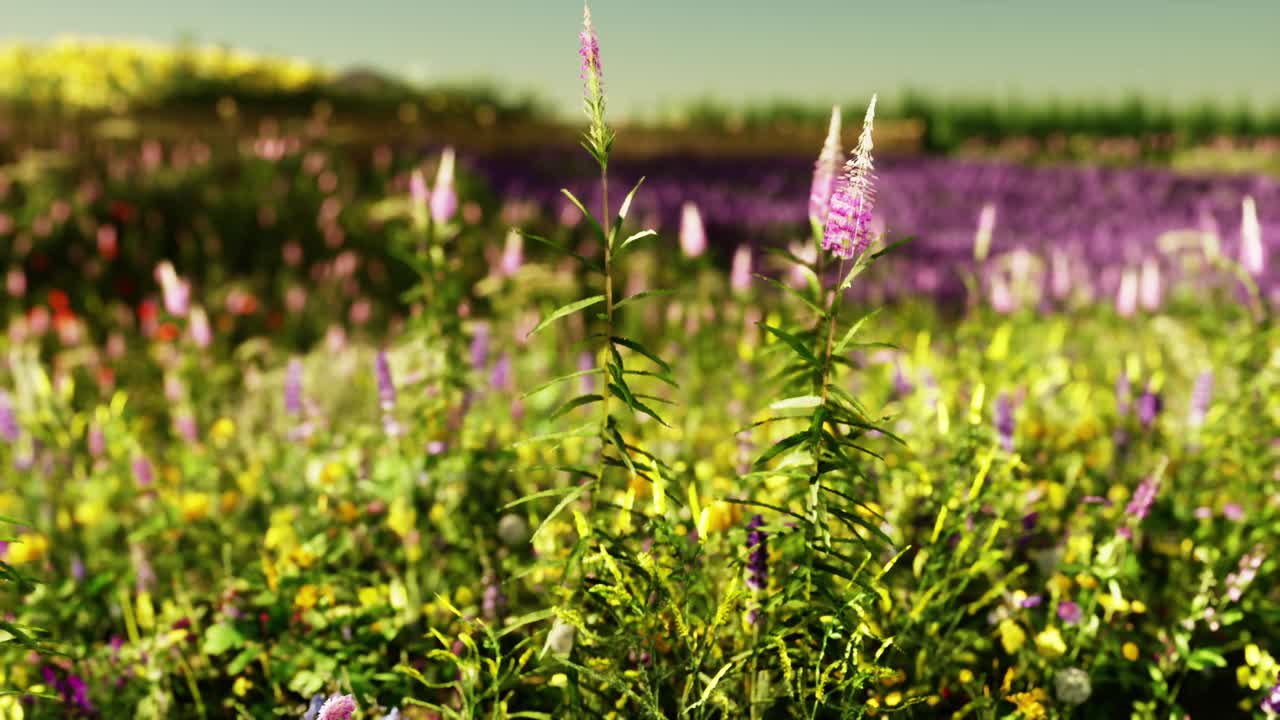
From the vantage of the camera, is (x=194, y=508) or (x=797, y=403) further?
(x=194, y=508)

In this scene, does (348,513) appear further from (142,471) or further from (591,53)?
(591,53)

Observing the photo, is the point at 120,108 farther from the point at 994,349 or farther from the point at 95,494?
the point at 994,349

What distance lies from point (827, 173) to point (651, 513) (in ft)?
3.16

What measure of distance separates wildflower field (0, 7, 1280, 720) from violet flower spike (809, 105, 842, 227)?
0.4 inches

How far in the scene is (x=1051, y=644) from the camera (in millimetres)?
2516

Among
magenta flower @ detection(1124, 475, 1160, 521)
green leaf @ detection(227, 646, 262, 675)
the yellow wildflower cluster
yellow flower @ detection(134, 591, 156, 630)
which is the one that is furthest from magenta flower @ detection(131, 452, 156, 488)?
the yellow wildflower cluster

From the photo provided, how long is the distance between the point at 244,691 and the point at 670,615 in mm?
1195

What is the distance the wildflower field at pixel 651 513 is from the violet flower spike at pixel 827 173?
0.01 m

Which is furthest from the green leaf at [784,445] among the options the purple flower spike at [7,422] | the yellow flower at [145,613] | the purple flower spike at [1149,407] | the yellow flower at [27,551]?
the purple flower spike at [7,422]

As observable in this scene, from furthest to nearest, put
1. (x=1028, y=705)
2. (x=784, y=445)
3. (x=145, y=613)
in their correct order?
(x=145, y=613), (x=1028, y=705), (x=784, y=445)

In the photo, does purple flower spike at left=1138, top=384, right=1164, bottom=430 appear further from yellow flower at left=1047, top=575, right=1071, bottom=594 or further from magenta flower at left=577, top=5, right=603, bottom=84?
magenta flower at left=577, top=5, right=603, bottom=84

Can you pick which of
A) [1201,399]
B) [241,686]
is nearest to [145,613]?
[241,686]

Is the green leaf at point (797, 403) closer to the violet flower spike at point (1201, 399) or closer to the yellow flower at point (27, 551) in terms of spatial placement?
the violet flower spike at point (1201, 399)

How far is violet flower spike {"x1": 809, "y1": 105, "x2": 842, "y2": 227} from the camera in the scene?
6.52 feet
